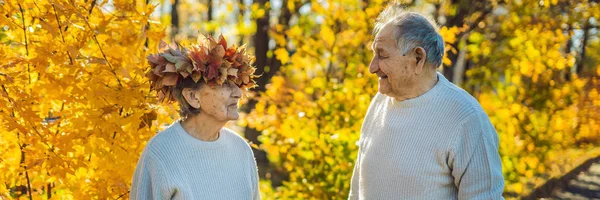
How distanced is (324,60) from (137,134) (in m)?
2.69

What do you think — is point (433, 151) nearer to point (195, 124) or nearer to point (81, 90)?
point (195, 124)

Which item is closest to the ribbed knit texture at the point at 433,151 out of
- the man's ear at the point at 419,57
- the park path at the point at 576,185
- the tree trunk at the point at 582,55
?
the man's ear at the point at 419,57

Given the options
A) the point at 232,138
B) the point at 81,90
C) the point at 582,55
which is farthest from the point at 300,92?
the point at 582,55

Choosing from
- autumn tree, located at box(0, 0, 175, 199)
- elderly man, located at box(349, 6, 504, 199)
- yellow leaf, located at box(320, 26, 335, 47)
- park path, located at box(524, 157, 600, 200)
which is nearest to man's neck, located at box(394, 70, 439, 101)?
elderly man, located at box(349, 6, 504, 199)

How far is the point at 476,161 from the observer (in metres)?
2.67

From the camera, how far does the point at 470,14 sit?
7328 millimetres

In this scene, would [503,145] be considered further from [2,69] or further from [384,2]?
[2,69]

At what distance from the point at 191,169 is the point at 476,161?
976 mm

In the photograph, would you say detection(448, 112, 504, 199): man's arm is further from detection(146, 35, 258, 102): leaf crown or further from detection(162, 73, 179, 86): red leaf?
detection(162, 73, 179, 86): red leaf

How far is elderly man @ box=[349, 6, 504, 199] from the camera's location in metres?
2.69

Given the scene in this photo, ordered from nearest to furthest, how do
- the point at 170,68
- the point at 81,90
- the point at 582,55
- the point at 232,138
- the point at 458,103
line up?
1. the point at 170,68
2. the point at 458,103
3. the point at 232,138
4. the point at 81,90
5. the point at 582,55

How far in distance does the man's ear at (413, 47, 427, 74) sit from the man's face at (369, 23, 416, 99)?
1cm

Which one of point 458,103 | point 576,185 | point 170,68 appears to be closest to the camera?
point 170,68

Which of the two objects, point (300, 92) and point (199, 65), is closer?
point (199, 65)
